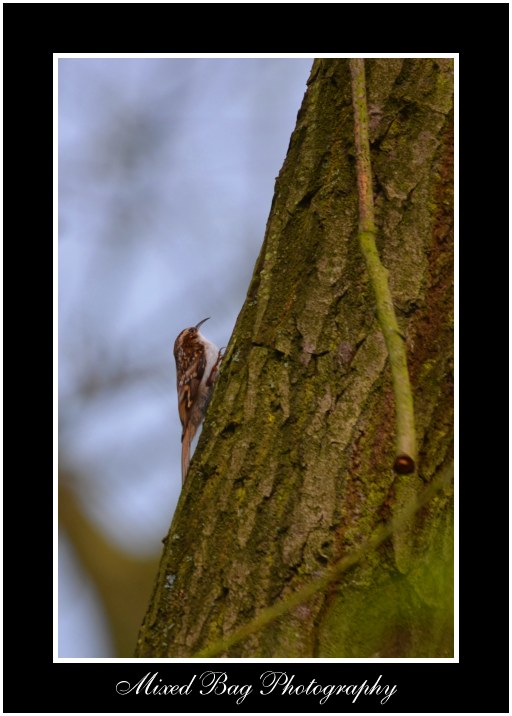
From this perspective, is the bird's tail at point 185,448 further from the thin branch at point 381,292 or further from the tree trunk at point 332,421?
the thin branch at point 381,292

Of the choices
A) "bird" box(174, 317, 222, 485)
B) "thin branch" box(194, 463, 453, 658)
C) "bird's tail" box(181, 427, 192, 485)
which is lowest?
"thin branch" box(194, 463, 453, 658)

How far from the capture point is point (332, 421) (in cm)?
145

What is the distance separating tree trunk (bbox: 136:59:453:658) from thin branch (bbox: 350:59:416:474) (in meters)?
0.07

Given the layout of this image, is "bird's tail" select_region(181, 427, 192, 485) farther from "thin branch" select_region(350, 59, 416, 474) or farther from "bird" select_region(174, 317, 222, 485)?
"thin branch" select_region(350, 59, 416, 474)

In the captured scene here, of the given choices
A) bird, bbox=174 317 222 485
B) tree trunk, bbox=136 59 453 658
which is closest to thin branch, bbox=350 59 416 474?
tree trunk, bbox=136 59 453 658

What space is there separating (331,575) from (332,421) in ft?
0.94

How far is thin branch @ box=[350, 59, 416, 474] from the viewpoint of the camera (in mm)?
926

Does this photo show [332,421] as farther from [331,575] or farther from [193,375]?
[193,375]

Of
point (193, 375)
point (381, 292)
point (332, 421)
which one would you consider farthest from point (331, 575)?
point (193, 375)

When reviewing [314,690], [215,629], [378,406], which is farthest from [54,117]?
[314,690]

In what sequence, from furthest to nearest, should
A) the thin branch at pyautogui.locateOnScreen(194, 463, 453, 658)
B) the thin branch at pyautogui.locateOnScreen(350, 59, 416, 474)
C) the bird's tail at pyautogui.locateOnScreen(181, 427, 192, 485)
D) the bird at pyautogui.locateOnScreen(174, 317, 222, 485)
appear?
the bird at pyautogui.locateOnScreen(174, 317, 222, 485)
the bird's tail at pyautogui.locateOnScreen(181, 427, 192, 485)
the thin branch at pyautogui.locateOnScreen(194, 463, 453, 658)
the thin branch at pyautogui.locateOnScreen(350, 59, 416, 474)

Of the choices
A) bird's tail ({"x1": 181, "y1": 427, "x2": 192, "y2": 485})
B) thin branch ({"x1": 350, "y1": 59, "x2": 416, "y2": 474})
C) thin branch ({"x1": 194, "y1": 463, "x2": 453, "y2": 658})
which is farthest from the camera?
bird's tail ({"x1": 181, "y1": 427, "x2": 192, "y2": 485})

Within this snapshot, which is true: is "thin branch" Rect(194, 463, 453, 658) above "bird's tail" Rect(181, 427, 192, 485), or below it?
below

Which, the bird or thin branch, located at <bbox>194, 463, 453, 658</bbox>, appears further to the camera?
the bird
